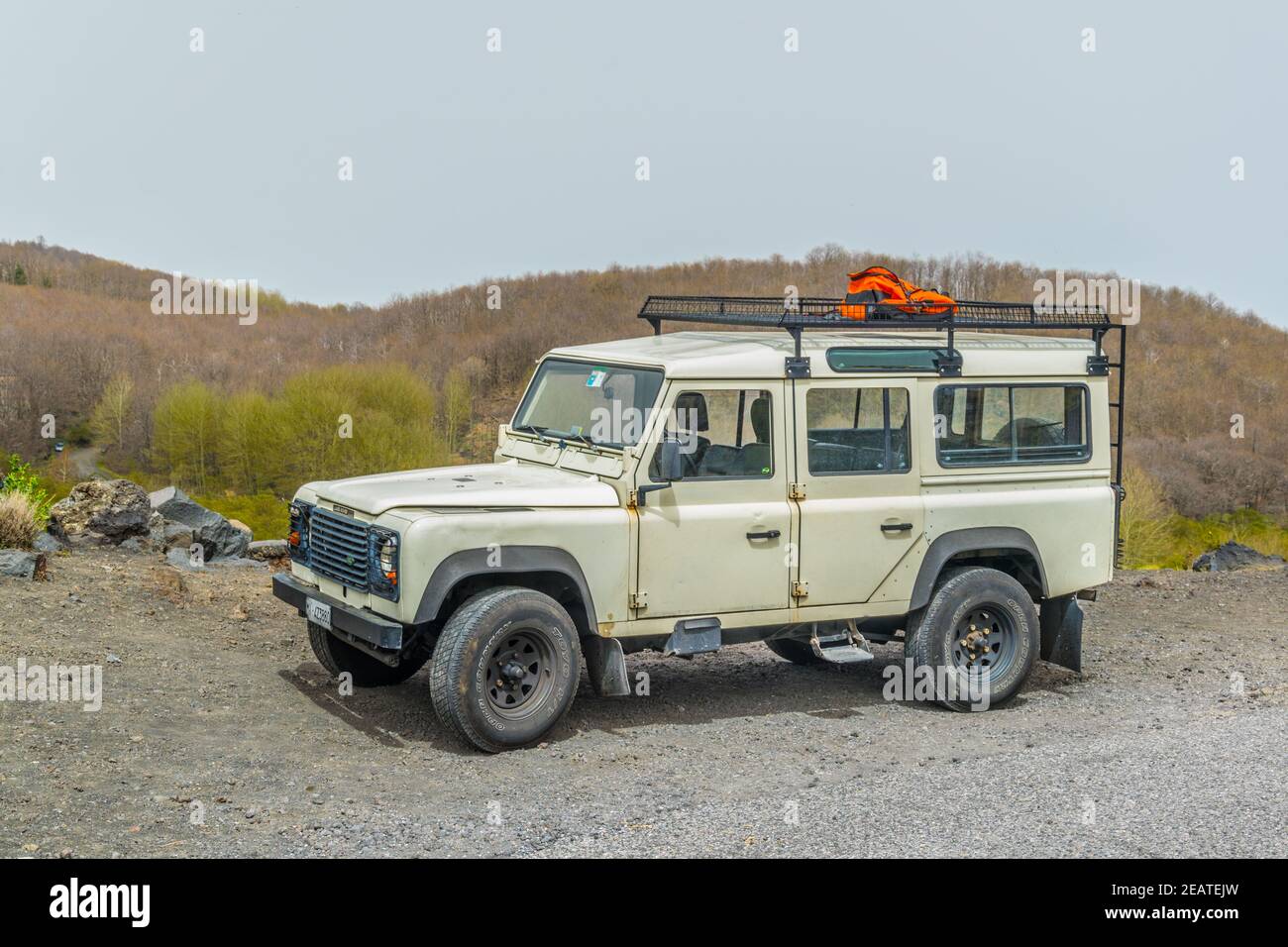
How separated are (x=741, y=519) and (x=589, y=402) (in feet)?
4.27

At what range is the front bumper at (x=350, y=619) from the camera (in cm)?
795

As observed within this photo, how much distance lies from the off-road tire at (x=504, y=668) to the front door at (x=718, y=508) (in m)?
0.65

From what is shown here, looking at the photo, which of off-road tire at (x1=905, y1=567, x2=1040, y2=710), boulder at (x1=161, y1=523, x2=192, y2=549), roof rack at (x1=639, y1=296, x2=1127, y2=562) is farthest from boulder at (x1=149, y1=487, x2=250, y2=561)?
off-road tire at (x1=905, y1=567, x2=1040, y2=710)

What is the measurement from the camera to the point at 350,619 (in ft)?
27.1

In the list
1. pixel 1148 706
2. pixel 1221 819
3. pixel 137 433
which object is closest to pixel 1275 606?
pixel 1148 706

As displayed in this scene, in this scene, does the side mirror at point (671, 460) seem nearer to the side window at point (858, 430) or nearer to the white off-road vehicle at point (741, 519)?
the white off-road vehicle at point (741, 519)

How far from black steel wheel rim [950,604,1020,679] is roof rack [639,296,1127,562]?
124cm

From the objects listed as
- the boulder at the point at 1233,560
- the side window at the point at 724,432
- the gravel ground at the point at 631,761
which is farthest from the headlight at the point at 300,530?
the boulder at the point at 1233,560

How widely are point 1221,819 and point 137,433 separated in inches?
1552

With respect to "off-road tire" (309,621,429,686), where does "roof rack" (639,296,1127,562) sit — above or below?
above

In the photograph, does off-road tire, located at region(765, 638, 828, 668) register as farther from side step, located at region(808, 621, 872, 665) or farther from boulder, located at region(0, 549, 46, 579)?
boulder, located at region(0, 549, 46, 579)

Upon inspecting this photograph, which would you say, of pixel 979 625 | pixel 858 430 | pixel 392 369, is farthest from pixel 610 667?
pixel 392 369

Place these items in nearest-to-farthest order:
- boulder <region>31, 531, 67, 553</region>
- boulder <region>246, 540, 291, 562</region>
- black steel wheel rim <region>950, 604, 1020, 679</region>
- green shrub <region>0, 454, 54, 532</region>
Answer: black steel wheel rim <region>950, 604, 1020, 679</region>, boulder <region>31, 531, 67, 553</region>, green shrub <region>0, 454, 54, 532</region>, boulder <region>246, 540, 291, 562</region>

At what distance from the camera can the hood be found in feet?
26.7
